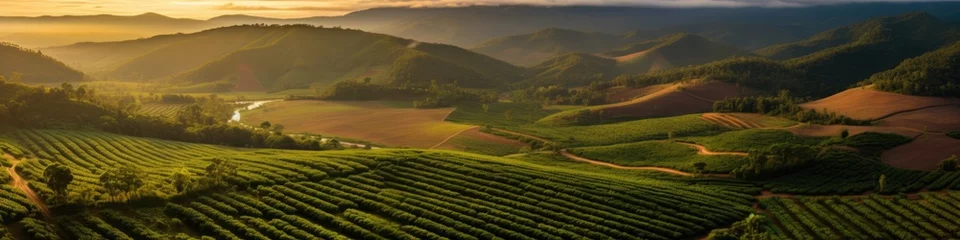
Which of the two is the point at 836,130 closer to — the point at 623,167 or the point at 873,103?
the point at 873,103

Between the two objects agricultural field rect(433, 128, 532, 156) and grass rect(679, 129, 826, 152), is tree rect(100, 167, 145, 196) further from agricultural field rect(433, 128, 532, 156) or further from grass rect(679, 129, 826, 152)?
grass rect(679, 129, 826, 152)

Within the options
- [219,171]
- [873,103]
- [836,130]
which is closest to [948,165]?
[836,130]

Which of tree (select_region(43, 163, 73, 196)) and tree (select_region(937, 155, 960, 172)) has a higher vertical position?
tree (select_region(43, 163, 73, 196))

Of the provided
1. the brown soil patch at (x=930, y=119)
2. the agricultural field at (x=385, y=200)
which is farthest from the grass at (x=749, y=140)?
the agricultural field at (x=385, y=200)

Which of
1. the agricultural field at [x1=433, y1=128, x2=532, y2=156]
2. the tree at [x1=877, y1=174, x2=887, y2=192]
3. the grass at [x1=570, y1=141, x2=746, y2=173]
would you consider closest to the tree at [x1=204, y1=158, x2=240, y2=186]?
the agricultural field at [x1=433, y1=128, x2=532, y2=156]

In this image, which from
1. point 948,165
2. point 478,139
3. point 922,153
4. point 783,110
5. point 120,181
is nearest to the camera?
point 120,181

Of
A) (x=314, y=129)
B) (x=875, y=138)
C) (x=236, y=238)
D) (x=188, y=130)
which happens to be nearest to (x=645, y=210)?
(x=236, y=238)

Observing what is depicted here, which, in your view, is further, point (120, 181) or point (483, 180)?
point (483, 180)

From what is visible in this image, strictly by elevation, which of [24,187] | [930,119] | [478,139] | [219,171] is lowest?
[930,119]

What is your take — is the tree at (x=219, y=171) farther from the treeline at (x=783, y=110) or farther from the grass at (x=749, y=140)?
the treeline at (x=783, y=110)
